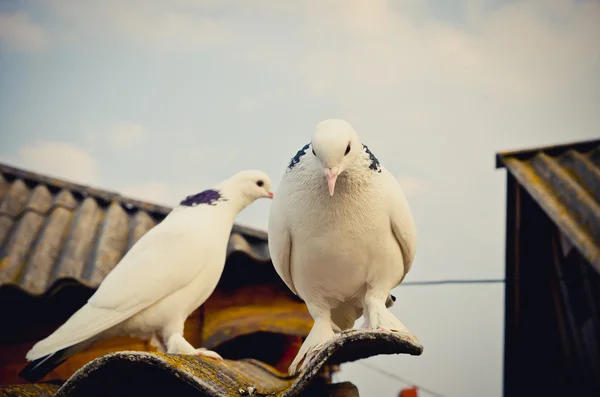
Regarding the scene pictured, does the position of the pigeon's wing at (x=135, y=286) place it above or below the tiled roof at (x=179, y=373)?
above

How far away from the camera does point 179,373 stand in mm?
1725

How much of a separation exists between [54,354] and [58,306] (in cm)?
101

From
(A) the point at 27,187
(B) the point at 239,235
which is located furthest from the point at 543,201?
(A) the point at 27,187

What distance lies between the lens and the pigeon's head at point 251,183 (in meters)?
3.81

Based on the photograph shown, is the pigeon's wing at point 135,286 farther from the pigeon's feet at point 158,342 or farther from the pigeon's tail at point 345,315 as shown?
the pigeon's tail at point 345,315

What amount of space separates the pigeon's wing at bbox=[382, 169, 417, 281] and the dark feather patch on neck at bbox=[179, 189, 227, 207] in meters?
1.57

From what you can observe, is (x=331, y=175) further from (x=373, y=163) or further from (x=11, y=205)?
(x=11, y=205)

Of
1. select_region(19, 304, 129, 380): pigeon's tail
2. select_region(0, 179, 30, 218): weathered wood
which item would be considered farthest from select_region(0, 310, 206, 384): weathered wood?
select_region(0, 179, 30, 218): weathered wood

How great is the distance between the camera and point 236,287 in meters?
4.39

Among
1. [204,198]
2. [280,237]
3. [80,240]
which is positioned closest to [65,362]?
[80,240]

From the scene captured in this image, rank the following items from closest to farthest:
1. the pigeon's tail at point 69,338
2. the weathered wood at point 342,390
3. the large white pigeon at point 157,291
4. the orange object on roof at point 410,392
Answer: the weathered wood at point 342,390
the pigeon's tail at point 69,338
the large white pigeon at point 157,291
the orange object on roof at point 410,392

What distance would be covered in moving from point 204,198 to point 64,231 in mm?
1490

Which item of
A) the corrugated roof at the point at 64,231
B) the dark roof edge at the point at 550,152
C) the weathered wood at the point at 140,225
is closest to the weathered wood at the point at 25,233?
the corrugated roof at the point at 64,231

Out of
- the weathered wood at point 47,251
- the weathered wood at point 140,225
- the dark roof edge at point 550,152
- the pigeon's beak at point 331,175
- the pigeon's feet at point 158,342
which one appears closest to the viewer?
the pigeon's beak at point 331,175
